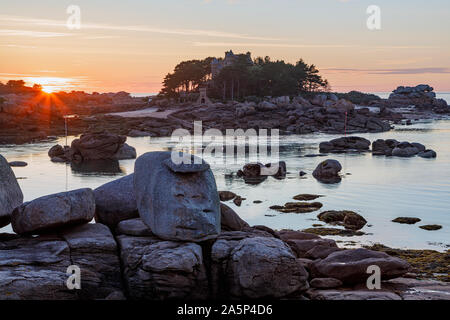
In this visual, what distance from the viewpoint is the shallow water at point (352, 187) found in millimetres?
23609

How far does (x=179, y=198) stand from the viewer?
537 inches

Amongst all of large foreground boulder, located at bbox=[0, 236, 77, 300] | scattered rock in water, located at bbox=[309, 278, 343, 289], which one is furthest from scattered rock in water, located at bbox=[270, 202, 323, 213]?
large foreground boulder, located at bbox=[0, 236, 77, 300]

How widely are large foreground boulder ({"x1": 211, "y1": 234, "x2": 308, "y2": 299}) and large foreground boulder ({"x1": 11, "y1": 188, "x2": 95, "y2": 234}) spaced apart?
3834 mm

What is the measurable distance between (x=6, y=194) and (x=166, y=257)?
5.29 m

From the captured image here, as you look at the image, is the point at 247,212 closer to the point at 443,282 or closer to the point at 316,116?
the point at 443,282

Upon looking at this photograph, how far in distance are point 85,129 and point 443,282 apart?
7818 cm

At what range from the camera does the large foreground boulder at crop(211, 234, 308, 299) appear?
12680mm

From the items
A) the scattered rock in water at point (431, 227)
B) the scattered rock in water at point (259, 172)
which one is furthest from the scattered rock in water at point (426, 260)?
the scattered rock in water at point (259, 172)

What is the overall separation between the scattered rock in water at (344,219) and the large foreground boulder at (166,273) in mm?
12078

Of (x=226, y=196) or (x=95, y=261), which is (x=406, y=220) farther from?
(x=95, y=261)

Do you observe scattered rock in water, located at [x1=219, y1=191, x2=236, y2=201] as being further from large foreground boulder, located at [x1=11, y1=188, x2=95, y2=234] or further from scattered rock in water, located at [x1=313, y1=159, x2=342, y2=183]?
large foreground boulder, located at [x1=11, y1=188, x2=95, y2=234]

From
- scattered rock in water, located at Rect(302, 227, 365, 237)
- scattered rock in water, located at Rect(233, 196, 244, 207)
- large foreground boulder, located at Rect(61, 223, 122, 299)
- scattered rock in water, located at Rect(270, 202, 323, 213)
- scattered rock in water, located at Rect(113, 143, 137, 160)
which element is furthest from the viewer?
scattered rock in water, located at Rect(113, 143, 137, 160)

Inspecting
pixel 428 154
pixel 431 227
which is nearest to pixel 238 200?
pixel 431 227

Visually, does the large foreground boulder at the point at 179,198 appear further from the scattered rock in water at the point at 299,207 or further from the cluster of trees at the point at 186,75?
the cluster of trees at the point at 186,75
